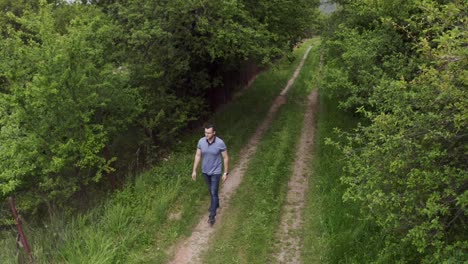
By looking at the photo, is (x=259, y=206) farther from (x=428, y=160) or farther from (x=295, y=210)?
(x=428, y=160)

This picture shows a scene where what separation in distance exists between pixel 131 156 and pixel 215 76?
18.1 ft

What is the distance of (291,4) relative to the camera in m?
14.2

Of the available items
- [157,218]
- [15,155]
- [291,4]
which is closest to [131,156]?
[15,155]

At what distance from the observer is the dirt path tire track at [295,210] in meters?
7.05

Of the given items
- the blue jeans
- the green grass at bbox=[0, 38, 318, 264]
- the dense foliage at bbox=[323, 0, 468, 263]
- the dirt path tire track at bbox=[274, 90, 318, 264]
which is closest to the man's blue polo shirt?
the blue jeans

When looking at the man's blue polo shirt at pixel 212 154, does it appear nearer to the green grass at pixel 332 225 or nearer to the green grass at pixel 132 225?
the green grass at pixel 132 225

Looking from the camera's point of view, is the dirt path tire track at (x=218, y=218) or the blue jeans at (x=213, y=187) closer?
the dirt path tire track at (x=218, y=218)

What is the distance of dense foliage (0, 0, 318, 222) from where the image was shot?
9266mm

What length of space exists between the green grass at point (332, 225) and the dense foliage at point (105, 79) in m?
4.54

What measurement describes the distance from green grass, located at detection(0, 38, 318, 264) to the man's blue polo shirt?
1375 millimetres

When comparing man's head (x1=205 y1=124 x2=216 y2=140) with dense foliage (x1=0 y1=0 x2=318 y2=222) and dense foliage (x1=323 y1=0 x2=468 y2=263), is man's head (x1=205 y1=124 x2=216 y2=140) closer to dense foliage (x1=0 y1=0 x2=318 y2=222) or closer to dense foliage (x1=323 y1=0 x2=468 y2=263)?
dense foliage (x1=323 y1=0 x2=468 y2=263)

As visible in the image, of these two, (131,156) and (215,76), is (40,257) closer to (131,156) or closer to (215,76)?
(131,156)

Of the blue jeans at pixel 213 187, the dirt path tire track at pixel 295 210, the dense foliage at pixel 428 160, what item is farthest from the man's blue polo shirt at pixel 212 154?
the dense foliage at pixel 428 160

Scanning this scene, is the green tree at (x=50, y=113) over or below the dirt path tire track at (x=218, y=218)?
over
